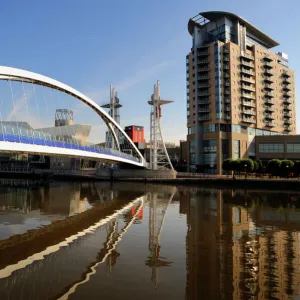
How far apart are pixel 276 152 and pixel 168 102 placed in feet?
104

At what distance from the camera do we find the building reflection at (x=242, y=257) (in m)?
9.67

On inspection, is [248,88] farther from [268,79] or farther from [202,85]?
[202,85]

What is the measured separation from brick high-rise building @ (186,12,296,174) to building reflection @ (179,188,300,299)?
187ft

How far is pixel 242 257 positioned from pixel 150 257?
151 inches

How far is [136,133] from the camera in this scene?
13850 centimetres

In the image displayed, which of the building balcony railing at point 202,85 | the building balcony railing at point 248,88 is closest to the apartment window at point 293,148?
the building balcony railing at point 248,88

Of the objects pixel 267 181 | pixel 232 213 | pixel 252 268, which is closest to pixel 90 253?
pixel 252 268

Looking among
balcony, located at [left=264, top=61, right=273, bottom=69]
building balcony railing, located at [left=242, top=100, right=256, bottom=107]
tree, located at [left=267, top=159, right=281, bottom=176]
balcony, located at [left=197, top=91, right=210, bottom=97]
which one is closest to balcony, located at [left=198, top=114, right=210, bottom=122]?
balcony, located at [left=197, top=91, right=210, bottom=97]

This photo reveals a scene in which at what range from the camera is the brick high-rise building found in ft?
259

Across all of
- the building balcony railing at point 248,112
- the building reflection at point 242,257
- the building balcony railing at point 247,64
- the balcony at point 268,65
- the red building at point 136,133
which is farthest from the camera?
the red building at point 136,133

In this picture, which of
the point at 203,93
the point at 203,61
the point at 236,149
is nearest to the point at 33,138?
the point at 203,93

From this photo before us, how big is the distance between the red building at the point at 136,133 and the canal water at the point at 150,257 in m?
113

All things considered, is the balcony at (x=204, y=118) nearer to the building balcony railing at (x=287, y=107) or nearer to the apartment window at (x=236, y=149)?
the apartment window at (x=236, y=149)

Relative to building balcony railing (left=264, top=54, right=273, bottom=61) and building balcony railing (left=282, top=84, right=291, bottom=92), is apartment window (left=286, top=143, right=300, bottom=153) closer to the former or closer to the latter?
building balcony railing (left=282, top=84, right=291, bottom=92)
